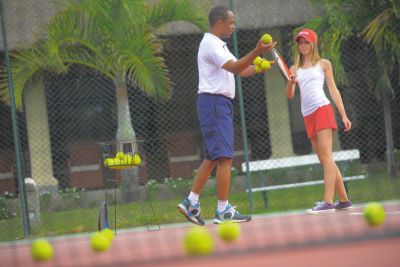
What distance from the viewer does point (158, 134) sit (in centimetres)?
1274

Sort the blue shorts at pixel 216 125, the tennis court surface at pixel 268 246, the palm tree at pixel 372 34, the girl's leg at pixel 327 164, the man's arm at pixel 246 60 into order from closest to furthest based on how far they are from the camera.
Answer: the tennis court surface at pixel 268 246
the man's arm at pixel 246 60
the blue shorts at pixel 216 125
the girl's leg at pixel 327 164
the palm tree at pixel 372 34

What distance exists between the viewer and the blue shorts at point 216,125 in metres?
7.29

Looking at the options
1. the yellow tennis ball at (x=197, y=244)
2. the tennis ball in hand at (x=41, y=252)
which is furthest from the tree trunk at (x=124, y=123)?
the yellow tennis ball at (x=197, y=244)

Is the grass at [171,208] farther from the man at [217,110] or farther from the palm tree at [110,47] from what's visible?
the man at [217,110]

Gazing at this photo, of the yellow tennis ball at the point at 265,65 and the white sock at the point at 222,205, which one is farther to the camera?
the white sock at the point at 222,205

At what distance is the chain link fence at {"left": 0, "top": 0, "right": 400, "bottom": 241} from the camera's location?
1113cm

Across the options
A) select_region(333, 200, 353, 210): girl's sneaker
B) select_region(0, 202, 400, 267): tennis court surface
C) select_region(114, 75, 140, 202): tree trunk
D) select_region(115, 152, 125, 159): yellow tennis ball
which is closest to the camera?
select_region(0, 202, 400, 267): tennis court surface

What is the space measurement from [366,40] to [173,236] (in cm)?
577

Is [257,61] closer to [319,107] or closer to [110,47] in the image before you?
[319,107]

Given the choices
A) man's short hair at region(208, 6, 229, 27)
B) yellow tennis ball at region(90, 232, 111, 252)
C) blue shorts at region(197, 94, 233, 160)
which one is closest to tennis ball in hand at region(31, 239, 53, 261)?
yellow tennis ball at region(90, 232, 111, 252)

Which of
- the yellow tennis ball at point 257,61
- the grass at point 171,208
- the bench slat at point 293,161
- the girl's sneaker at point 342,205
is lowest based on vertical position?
the grass at point 171,208

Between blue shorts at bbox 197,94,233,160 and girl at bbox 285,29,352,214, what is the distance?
0.90 m

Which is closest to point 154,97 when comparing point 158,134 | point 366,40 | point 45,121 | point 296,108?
point 158,134

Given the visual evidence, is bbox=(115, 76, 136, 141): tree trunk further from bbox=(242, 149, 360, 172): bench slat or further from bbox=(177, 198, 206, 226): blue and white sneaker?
bbox=(177, 198, 206, 226): blue and white sneaker
